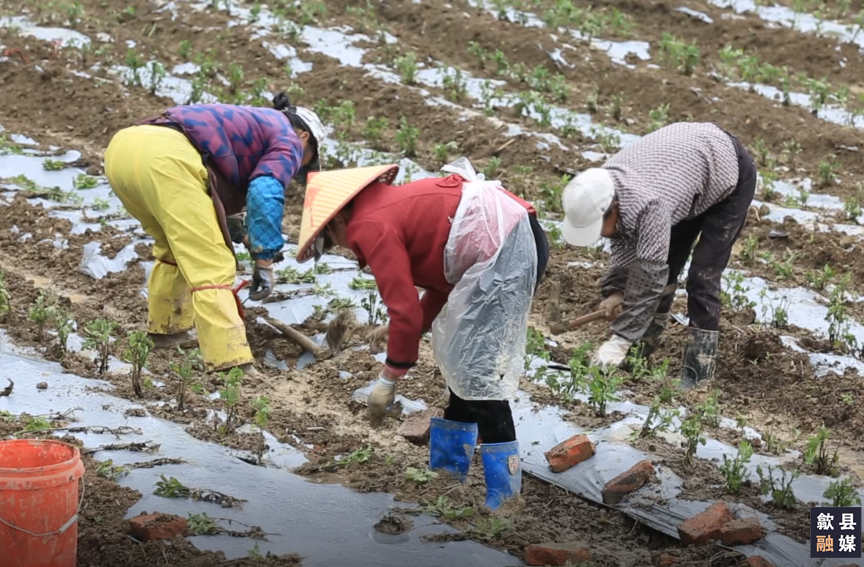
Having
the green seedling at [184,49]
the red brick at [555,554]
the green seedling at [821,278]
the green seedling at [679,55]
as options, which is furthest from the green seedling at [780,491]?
the green seedling at [184,49]

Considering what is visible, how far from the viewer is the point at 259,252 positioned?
439 cm

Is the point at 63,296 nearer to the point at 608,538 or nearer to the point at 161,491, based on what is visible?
the point at 161,491

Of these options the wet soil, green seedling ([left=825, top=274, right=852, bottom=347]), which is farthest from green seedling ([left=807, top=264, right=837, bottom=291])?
green seedling ([left=825, top=274, right=852, bottom=347])

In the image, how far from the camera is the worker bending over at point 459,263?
10.8 feet

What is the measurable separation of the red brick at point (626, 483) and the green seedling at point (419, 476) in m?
0.60

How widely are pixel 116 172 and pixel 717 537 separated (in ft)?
8.97

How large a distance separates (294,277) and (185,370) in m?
1.59

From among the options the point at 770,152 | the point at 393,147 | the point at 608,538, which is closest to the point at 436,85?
the point at 393,147

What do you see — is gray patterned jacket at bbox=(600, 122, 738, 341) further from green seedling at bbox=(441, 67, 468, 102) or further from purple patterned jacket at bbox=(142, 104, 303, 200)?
green seedling at bbox=(441, 67, 468, 102)

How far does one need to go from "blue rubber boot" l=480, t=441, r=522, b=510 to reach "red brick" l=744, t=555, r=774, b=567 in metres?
0.77

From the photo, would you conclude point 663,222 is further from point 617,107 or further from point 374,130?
point 617,107

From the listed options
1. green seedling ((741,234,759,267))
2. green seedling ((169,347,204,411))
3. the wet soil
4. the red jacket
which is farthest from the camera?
green seedling ((741,234,759,267))

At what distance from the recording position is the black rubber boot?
462 centimetres

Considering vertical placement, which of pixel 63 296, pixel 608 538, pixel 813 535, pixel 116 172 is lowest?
pixel 63 296
